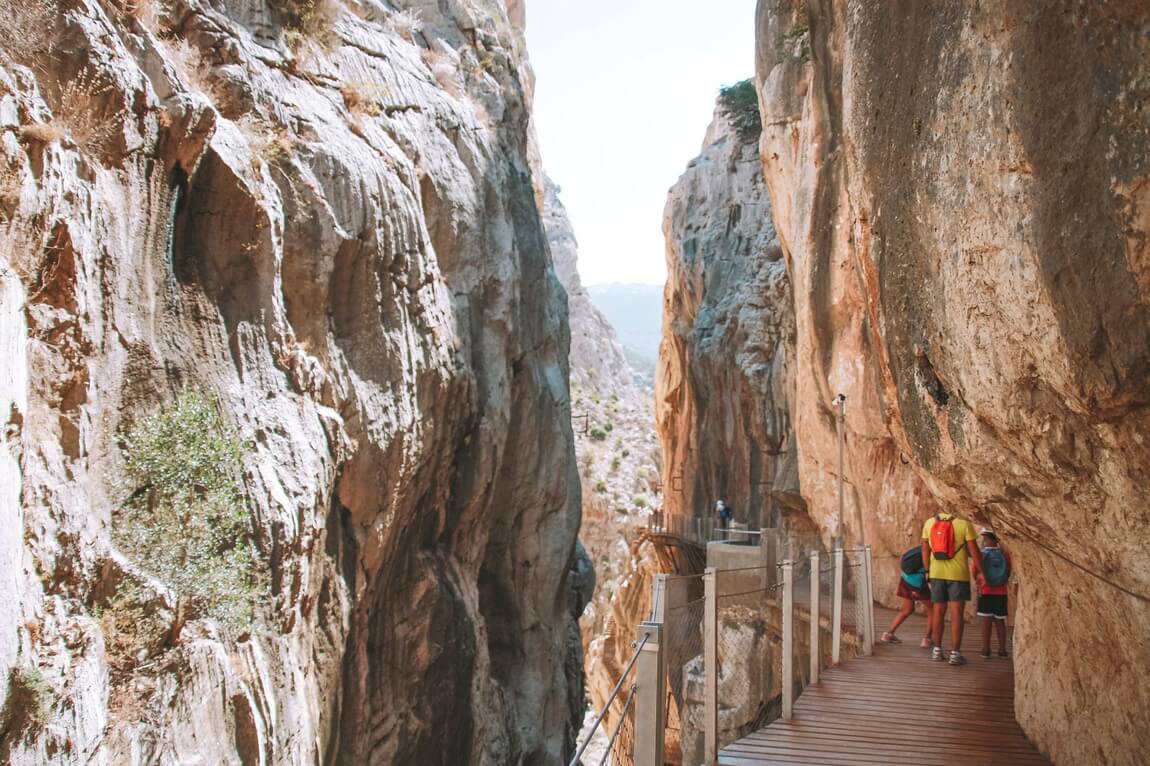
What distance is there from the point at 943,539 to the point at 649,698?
5.75 metres

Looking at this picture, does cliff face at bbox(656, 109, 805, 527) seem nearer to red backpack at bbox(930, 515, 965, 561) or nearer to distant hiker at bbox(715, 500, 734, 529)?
distant hiker at bbox(715, 500, 734, 529)

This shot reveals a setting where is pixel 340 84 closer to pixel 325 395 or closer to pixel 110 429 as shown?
pixel 325 395

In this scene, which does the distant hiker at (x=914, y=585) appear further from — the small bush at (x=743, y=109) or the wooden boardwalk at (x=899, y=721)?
the small bush at (x=743, y=109)

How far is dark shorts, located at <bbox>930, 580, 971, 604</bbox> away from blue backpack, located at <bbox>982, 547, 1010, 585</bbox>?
1.60 feet

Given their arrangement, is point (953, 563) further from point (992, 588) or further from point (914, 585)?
point (914, 585)

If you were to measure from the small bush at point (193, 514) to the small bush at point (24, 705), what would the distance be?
1.87 m

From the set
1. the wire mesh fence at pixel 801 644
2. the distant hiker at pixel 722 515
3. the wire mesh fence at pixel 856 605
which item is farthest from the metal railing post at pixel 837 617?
the distant hiker at pixel 722 515

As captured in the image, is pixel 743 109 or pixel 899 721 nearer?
pixel 899 721

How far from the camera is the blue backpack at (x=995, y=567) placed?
31.4 ft

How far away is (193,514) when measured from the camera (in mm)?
9305

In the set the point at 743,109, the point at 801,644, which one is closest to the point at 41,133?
the point at 801,644

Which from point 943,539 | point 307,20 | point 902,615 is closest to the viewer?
point 943,539

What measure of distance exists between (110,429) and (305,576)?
3257 millimetres

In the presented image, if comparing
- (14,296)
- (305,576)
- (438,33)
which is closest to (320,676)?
(305,576)
